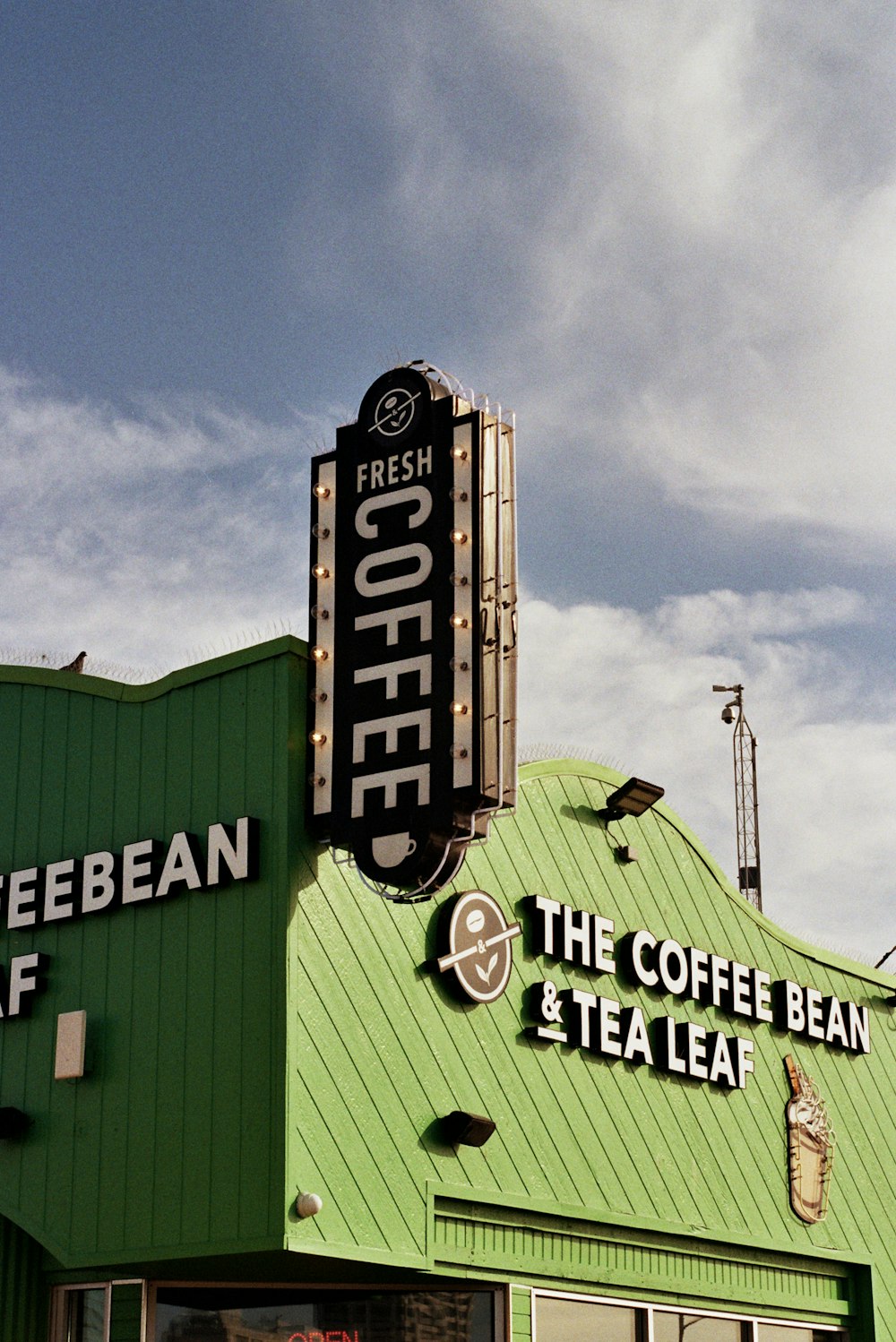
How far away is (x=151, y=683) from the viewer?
759 inches

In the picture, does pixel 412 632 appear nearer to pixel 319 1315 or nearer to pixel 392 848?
pixel 392 848

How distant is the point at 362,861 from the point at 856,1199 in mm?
11405

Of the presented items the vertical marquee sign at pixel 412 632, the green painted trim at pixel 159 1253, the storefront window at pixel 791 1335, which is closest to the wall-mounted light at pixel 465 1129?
the vertical marquee sign at pixel 412 632

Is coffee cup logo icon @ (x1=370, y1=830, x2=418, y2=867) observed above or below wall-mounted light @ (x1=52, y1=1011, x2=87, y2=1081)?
above

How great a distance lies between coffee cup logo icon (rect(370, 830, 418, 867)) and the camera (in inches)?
680

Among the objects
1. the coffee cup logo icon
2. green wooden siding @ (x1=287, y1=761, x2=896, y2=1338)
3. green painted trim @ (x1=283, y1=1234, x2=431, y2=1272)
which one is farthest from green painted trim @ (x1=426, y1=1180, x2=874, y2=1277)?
the coffee cup logo icon

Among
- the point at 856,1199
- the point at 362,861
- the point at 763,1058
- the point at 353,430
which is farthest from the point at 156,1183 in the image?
the point at 856,1199

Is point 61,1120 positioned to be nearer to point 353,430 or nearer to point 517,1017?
point 517,1017

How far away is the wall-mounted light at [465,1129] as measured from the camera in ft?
60.4

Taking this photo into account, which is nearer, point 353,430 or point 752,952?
point 353,430

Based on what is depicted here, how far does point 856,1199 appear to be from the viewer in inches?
997

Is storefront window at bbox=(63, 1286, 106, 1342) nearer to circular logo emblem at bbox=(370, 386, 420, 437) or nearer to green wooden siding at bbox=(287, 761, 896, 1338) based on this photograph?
green wooden siding at bbox=(287, 761, 896, 1338)

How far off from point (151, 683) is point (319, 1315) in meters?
6.48

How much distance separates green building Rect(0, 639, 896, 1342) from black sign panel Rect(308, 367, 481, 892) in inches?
22.3
